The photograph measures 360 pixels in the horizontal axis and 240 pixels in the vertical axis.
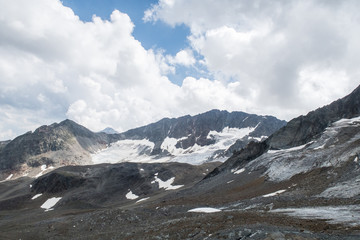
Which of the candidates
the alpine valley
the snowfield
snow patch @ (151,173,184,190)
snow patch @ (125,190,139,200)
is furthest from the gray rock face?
snow patch @ (125,190,139,200)

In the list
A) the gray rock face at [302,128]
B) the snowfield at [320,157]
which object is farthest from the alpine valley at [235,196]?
the gray rock face at [302,128]

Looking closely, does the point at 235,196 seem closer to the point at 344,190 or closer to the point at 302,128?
the point at 344,190

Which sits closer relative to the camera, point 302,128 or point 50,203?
point 302,128

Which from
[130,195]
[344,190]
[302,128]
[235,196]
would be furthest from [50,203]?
[344,190]

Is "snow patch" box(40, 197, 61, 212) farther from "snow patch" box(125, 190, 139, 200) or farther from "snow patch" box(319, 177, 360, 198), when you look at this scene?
"snow patch" box(319, 177, 360, 198)

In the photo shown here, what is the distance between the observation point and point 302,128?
118938 millimetres

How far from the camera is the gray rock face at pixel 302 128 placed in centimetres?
11162

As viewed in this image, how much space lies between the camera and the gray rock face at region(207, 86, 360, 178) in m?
112

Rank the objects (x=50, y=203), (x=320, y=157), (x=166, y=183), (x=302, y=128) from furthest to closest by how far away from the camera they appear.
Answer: (x=166, y=183) → (x=50, y=203) → (x=302, y=128) → (x=320, y=157)

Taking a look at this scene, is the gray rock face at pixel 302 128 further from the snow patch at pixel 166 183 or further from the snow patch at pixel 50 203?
the snow patch at pixel 50 203

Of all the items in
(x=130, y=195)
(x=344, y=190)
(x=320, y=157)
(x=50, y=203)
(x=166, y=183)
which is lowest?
(x=344, y=190)

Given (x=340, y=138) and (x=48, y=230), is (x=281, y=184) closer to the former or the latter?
(x=340, y=138)

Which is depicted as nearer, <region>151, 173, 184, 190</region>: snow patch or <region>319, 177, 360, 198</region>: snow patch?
<region>319, 177, 360, 198</region>: snow patch

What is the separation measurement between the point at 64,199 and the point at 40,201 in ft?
55.2
